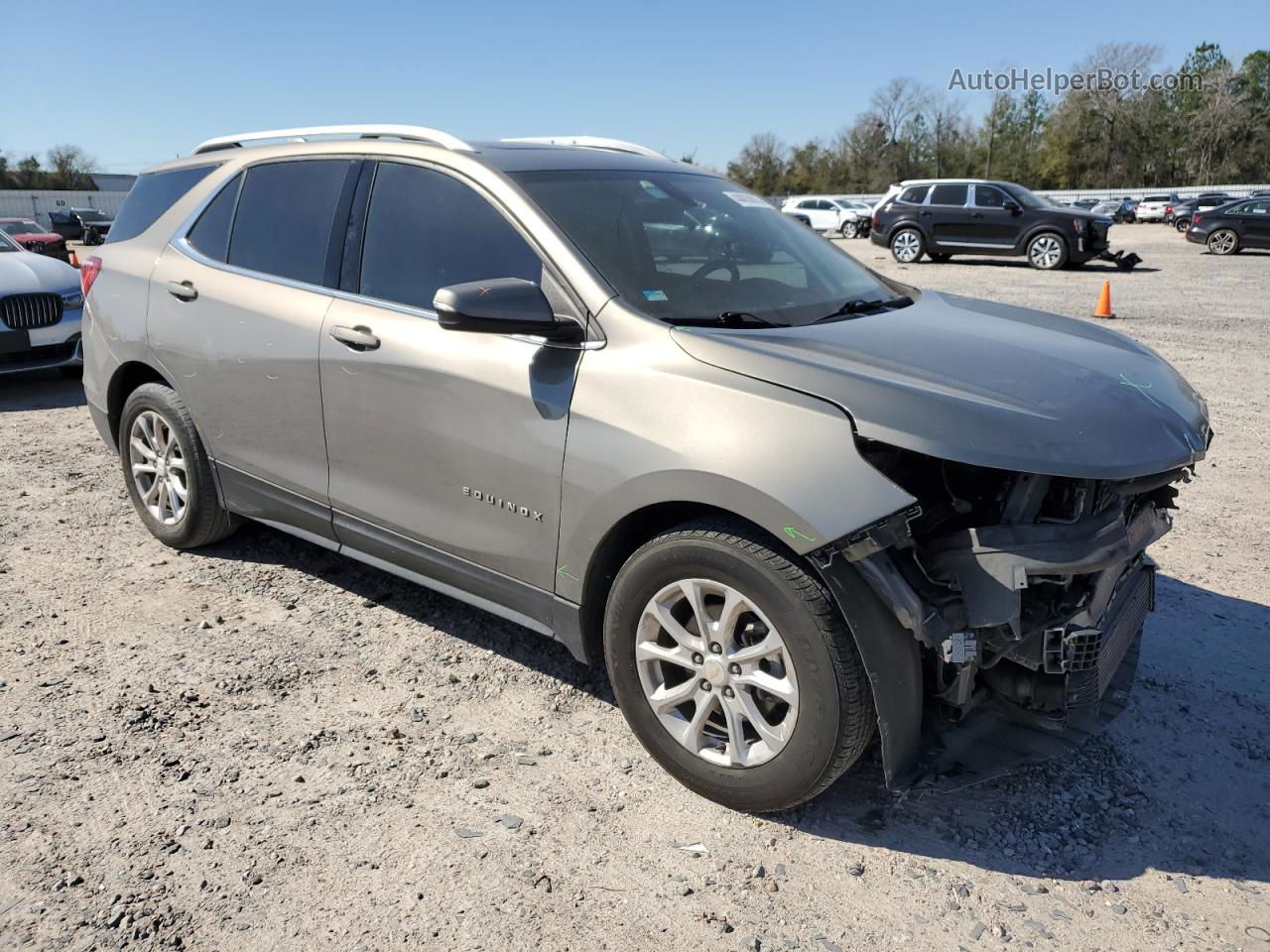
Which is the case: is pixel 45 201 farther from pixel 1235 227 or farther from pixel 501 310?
pixel 501 310

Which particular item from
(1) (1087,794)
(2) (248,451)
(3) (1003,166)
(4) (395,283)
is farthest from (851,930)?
(3) (1003,166)

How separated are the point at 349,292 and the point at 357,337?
0.24m

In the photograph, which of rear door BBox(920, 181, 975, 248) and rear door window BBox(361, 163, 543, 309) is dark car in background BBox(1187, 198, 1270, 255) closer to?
rear door BBox(920, 181, 975, 248)

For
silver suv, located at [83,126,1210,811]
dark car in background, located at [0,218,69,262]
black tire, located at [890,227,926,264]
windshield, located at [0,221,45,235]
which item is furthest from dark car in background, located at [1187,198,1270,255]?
windshield, located at [0,221,45,235]

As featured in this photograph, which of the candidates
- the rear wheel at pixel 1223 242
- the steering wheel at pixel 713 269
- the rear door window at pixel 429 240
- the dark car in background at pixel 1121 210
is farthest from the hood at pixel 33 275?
the dark car in background at pixel 1121 210

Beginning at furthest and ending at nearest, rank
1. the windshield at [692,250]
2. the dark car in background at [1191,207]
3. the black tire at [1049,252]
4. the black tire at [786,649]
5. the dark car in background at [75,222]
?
the dark car in background at [1191,207], the dark car in background at [75,222], the black tire at [1049,252], the windshield at [692,250], the black tire at [786,649]

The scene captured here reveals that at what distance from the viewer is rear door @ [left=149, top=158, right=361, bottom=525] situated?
3.84 meters

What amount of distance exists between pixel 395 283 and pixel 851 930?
2561mm

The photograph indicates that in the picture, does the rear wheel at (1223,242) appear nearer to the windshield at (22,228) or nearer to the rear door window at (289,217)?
the rear door window at (289,217)

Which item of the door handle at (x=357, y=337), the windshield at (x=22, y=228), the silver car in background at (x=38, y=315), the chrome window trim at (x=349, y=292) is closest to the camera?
the chrome window trim at (x=349, y=292)

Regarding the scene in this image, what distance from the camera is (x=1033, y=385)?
2.80m

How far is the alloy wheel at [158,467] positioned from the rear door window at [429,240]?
63.7 inches

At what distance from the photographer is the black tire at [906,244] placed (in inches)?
925

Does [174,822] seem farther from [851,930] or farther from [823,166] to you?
[823,166]
